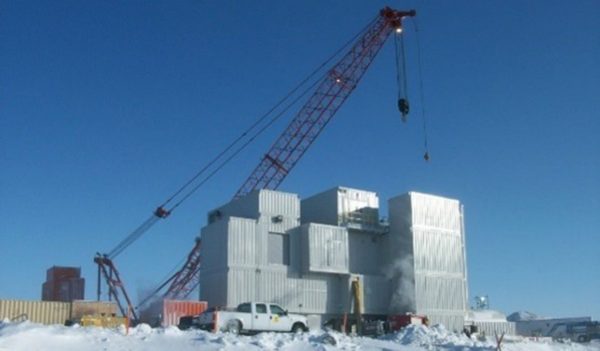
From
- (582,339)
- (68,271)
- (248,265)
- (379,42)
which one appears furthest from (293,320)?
(582,339)

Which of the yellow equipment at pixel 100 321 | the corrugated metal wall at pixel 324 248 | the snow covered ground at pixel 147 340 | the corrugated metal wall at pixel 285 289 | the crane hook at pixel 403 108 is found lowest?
the snow covered ground at pixel 147 340

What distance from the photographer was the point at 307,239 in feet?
170

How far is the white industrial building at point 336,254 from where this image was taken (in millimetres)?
49625

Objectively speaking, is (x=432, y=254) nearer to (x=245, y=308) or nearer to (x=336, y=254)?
(x=336, y=254)

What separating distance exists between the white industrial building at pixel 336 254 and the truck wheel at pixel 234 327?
12.0 metres

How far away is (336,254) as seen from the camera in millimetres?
53406

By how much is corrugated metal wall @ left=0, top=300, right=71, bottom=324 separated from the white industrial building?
9501mm

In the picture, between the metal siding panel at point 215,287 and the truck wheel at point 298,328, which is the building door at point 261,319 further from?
the metal siding panel at point 215,287

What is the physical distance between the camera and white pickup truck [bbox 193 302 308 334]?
3553cm

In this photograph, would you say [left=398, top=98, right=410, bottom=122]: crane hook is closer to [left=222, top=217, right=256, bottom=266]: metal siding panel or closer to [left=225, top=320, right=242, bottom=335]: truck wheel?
[left=222, top=217, right=256, bottom=266]: metal siding panel

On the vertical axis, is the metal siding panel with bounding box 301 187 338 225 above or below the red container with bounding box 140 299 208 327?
above

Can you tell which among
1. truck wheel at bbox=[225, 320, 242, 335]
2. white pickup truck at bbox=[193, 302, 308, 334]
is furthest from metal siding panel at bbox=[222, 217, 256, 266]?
truck wheel at bbox=[225, 320, 242, 335]

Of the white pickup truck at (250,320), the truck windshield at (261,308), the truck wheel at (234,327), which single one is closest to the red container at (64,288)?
the white pickup truck at (250,320)

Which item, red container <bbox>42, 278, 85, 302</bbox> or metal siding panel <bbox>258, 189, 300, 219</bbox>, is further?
red container <bbox>42, 278, 85, 302</bbox>
